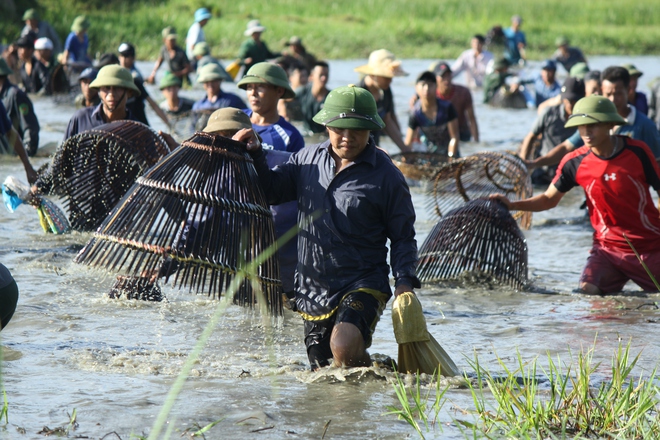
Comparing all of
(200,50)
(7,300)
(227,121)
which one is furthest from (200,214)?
(200,50)

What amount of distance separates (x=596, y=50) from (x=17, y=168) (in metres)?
29.6

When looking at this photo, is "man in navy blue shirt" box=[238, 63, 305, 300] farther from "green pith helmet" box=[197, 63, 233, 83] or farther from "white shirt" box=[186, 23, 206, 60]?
"white shirt" box=[186, 23, 206, 60]

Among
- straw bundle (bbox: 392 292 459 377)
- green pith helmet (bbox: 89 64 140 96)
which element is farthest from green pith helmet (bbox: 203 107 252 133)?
green pith helmet (bbox: 89 64 140 96)

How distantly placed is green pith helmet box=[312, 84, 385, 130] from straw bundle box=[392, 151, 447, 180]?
5.14m

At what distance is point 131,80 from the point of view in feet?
25.7

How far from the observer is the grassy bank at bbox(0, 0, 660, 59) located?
100 ft

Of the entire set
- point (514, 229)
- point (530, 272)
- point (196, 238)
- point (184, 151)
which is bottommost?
point (530, 272)

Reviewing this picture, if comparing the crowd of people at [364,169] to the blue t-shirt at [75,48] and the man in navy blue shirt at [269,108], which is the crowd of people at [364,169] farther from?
the blue t-shirt at [75,48]

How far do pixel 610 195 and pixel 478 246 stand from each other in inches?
46.1

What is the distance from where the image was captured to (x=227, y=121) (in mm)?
5125

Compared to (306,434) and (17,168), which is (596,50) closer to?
(17,168)

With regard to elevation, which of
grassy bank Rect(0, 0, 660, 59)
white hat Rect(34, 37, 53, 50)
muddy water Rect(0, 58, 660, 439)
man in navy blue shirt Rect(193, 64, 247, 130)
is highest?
grassy bank Rect(0, 0, 660, 59)

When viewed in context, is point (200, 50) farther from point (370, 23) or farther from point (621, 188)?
point (370, 23)

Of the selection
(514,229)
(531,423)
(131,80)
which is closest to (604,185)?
(514,229)
